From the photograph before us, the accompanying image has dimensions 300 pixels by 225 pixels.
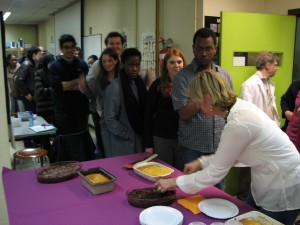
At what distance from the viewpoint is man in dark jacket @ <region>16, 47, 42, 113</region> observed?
470 cm

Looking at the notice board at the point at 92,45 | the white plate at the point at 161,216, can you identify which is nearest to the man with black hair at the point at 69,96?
the white plate at the point at 161,216

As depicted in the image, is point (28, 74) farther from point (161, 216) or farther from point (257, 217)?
point (257, 217)

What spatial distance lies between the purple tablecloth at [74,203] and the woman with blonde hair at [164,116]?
504 mm

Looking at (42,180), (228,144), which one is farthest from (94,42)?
(228,144)

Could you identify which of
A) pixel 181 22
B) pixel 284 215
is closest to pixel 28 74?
pixel 181 22

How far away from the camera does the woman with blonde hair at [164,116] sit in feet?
7.38

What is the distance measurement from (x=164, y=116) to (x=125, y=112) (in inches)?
13.4

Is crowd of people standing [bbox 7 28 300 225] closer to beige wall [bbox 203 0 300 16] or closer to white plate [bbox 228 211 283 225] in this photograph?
white plate [bbox 228 211 283 225]

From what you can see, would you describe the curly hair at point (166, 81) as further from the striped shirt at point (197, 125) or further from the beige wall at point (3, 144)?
the beige wall at point (3, 144)

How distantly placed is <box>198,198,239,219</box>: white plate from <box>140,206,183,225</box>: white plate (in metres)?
0.13

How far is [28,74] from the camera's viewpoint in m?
4.71

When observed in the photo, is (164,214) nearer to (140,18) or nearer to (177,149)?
(177,149)

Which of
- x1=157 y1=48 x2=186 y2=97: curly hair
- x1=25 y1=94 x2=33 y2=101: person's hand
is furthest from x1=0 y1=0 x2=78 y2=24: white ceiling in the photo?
x1=157 y1=48 x2=186 y2=97: curly hair

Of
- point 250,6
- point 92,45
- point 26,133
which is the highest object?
point 250,6
